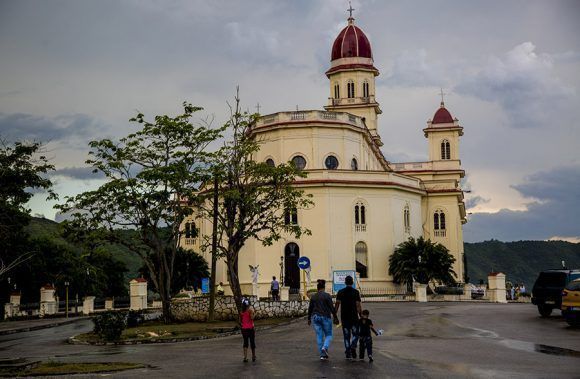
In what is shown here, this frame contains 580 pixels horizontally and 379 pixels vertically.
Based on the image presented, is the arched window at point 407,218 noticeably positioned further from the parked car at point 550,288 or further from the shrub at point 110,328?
the shrub at point 110,328

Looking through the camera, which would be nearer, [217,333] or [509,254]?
[217,333]

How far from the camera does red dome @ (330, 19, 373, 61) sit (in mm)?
69688

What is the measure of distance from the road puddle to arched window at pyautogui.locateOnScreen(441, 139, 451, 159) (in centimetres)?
5748

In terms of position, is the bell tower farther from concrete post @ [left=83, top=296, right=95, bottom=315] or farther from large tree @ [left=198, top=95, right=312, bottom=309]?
large tree @ [left=198, top=95, right=312, bottom=309]

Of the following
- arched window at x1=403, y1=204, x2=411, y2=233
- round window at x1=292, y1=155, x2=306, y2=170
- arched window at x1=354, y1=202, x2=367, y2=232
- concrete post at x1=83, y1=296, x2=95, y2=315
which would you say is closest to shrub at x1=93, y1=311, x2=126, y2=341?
concrete post at x1=83, y1=296, x2=95, y2=315

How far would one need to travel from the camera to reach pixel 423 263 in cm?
5247

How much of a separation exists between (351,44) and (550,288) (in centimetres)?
4391

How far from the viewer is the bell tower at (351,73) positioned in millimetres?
69438

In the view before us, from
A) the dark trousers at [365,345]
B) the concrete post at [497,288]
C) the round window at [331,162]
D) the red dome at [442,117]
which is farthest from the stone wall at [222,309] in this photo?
the red dome at [442,117]

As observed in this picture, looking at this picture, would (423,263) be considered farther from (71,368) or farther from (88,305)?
(71,368)

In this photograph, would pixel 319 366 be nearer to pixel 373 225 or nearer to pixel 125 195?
pixel 125 195

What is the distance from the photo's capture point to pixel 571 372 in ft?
48.8

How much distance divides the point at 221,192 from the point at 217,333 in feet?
26.4

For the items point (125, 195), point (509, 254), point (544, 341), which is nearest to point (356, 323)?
point (544, 341)
